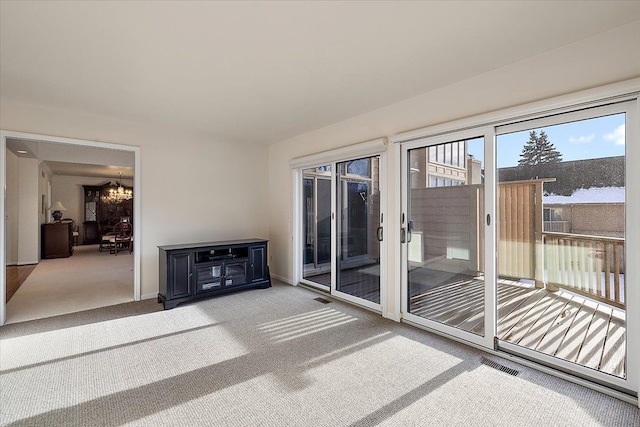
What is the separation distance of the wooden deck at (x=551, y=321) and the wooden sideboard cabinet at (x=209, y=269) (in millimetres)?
2708

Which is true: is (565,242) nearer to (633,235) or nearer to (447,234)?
(633,235)

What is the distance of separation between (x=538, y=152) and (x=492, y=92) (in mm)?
633

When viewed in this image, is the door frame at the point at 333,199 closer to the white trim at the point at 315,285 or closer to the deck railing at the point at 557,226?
the white trim at the point at 315,285

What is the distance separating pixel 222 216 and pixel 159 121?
5.44 ft

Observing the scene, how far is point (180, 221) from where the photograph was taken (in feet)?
14.8

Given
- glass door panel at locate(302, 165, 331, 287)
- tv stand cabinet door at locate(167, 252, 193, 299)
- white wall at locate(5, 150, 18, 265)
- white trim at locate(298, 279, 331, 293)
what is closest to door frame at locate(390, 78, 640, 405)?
white trim at locate(298, 279, 331, 293)

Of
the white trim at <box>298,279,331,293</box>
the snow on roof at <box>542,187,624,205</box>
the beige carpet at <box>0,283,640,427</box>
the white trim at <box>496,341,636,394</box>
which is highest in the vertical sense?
the snow on roof at <box>542,187,624,205</box>

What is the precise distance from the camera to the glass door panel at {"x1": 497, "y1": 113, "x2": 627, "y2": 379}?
211 centimetres

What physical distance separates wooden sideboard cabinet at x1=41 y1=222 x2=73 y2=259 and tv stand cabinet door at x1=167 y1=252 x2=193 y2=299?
20.1ft

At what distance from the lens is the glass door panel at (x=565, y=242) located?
2.11 metres

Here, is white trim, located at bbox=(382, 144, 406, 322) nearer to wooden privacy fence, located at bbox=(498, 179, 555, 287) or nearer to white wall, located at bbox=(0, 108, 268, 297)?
wooden privacy fence, located at bbox=(498, 179, 555, 287)

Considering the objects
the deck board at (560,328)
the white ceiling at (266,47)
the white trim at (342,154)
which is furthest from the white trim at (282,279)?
the deck board at (560,328)

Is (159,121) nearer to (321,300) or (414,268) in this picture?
(321,300)

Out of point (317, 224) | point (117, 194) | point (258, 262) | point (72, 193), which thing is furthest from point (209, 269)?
point (72, 193)
